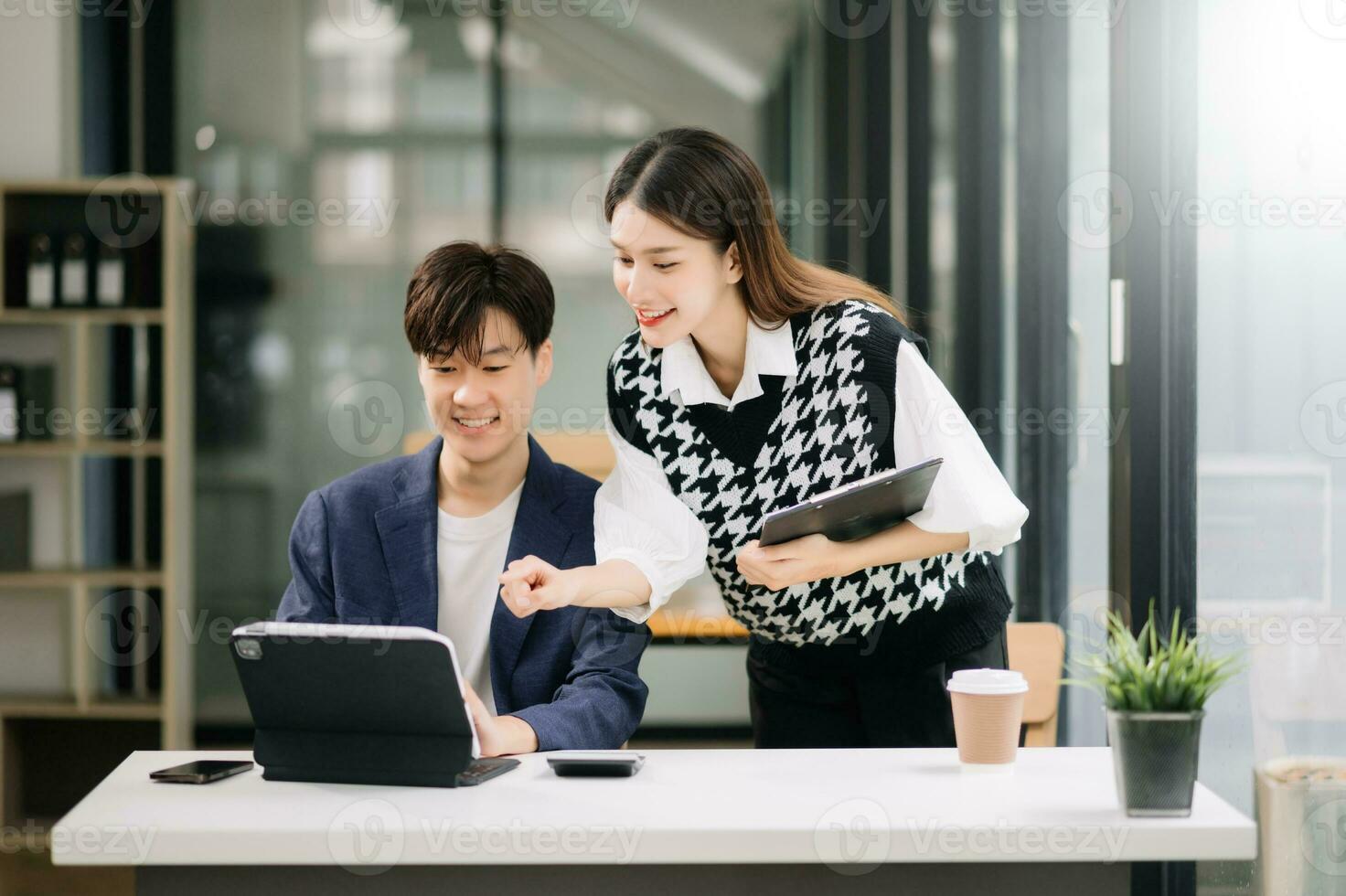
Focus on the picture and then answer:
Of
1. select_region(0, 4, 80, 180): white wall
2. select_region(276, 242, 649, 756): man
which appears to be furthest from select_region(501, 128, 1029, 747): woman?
select_region(0, 4, 80, 180): white wall

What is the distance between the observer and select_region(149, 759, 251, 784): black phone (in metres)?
1.40

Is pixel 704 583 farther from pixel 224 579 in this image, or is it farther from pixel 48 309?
pixel 48 309

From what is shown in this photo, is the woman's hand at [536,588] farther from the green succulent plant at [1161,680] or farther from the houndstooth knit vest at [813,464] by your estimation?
the green succulent plant at [1161,680]

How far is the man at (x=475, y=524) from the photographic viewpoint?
1804 mm

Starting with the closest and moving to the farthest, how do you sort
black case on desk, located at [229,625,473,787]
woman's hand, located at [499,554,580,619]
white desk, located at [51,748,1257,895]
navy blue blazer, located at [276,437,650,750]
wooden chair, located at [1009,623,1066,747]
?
1. white desk, located at [51,748,1257,895]
2. black case on desk, located at [229,625,473,787]
3. woman's hand, located at [499,554,580,619]
4. navy blue blazer, located at [276,437,650,750]
5. wooden chair, located at [1009,623,1066,747]

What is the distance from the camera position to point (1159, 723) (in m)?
1.24

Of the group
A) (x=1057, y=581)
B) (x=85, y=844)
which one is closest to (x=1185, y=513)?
(x=1057, y=581)

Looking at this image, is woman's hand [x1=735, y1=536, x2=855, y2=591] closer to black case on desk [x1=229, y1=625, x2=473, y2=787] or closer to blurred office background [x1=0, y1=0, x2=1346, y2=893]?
black case on desk [x1=229, y1=625, x2=473, y2=787]

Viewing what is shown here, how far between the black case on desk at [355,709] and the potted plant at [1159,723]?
682 mm

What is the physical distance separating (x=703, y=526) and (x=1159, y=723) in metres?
0.73

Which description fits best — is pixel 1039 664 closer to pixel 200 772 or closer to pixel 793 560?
pixel 793 560

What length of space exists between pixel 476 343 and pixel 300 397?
9.65 ft

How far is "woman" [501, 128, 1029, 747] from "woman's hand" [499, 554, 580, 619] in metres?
0.02

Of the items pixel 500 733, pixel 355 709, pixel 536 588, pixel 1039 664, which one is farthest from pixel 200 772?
pixel 1039 664
